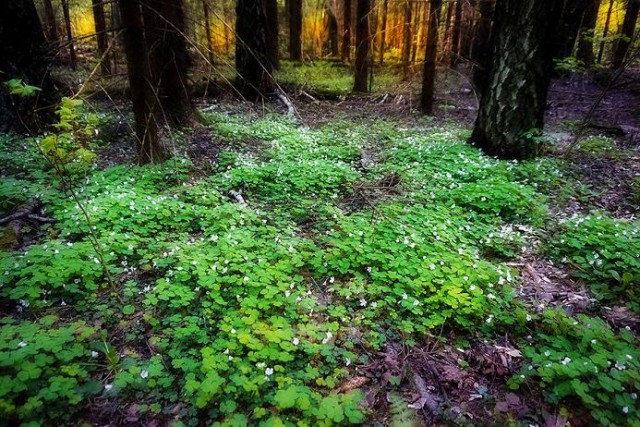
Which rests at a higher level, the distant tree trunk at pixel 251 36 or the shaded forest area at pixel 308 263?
the distant tree trunk at pixel 251 36

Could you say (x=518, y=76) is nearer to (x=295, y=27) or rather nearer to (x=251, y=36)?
(x=251, y=36)

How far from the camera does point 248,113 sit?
12125 millimetres

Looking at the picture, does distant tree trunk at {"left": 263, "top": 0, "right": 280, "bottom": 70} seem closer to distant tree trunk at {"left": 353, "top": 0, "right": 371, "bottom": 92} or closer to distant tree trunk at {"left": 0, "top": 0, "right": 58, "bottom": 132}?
distant tree trunk at {"left": 353, "top": 0, "right": 371, "bottom": 92}

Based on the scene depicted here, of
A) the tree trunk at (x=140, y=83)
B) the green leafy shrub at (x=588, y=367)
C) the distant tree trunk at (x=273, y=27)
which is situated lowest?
the green leafy shrub at (x=588, y=367)

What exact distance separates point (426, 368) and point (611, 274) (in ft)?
8.80

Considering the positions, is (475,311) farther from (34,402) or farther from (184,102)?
(184,102)

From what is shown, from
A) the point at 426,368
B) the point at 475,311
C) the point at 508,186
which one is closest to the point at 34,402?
the point at 426,368

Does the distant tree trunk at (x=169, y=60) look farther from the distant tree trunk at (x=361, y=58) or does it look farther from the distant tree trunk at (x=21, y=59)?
the distant tree trunk at (x=361, y=58)

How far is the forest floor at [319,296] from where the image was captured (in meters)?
2.96

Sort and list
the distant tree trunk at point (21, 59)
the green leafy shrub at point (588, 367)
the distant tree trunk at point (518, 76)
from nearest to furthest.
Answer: the green leafy shrub at point (588, 367)
the distant tree trunk at point (518, 76)
the distant tree trunk at point (21, 59)

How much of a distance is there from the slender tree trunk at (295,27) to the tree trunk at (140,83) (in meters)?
16.3

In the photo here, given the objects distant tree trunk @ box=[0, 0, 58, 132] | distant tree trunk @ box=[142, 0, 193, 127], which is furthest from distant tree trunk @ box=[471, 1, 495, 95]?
distant tree trunk @ box=[0, 0, 58, 132]

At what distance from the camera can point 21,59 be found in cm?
808

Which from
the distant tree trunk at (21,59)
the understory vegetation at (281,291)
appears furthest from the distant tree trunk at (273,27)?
the understory vegetation at (281,291)
